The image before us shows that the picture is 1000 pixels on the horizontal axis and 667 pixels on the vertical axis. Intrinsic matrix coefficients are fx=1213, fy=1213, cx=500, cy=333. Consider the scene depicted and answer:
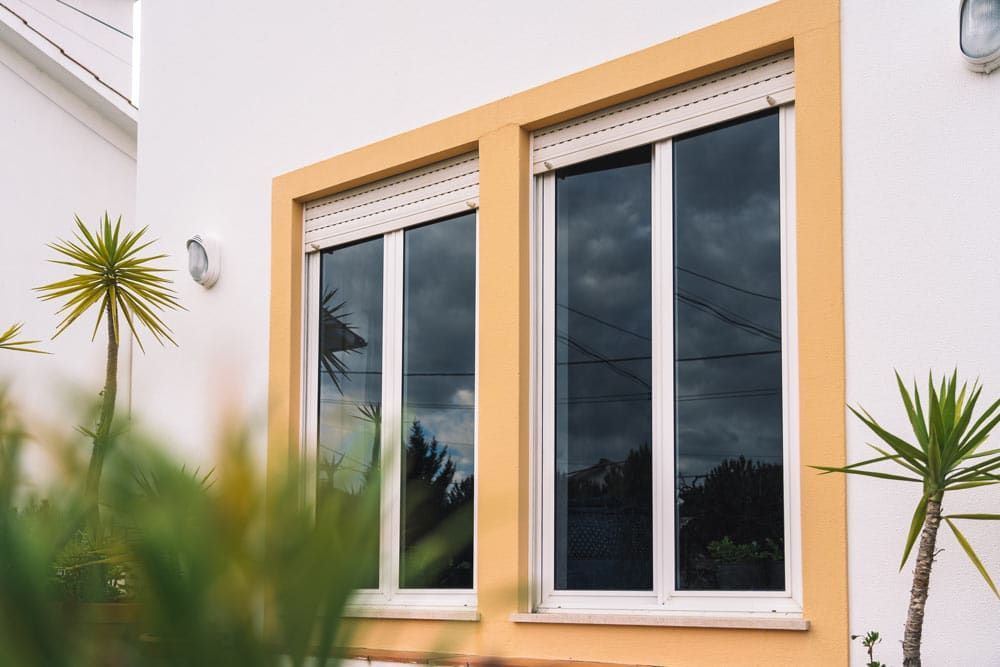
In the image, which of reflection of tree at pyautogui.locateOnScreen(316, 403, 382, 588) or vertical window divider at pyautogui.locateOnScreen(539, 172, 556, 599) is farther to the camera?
vertical window divider at pyautogui.locateOnScreen(539, 172, 556, 599)

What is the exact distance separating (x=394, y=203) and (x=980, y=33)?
2765mm

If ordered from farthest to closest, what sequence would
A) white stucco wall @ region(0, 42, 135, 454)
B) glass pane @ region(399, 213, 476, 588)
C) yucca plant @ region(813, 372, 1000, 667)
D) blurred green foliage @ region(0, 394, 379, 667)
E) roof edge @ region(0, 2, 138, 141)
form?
roof edge @ region(0, 2, 138, 141), white stucco wall @ region(0, 42, 135, 454), glass pane @ region(399, 213, 476, 588), yucca plant @ region(813, 372, 1000, 667), blurred green foliage @ region(0, 394, 379, 667)

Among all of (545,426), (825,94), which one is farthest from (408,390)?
(825,94)

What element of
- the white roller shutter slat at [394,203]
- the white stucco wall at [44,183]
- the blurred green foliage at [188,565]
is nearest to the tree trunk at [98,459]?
the blurred green foliage at [188,565]

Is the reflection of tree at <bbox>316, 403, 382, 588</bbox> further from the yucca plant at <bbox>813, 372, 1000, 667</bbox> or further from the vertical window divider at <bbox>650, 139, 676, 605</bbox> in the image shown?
the vertical window divider at <bbox>650, 139, 676, 605</bbox>

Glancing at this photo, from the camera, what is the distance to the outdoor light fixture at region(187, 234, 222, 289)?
20.1 ft

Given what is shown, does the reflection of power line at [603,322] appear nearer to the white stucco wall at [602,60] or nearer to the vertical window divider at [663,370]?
the vertical window divider at [663,370]

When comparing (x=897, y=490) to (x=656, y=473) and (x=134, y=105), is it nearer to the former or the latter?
(x=656, y=473)

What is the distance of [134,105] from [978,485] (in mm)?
8757

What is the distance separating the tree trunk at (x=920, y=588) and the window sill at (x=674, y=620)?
2.02 feet

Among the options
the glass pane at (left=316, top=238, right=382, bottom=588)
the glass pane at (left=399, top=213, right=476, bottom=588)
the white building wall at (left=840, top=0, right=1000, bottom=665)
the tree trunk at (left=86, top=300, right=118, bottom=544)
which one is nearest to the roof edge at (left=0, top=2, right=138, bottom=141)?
the glass pane at (left=316, top=238, right=382, bottom=588)

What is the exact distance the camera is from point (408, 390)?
5.29m

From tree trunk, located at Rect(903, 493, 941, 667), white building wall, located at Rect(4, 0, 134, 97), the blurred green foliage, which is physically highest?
white building wall, located at Rect(4, 0, 134, 97)

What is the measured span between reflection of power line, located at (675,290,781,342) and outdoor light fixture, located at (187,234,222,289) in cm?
281
